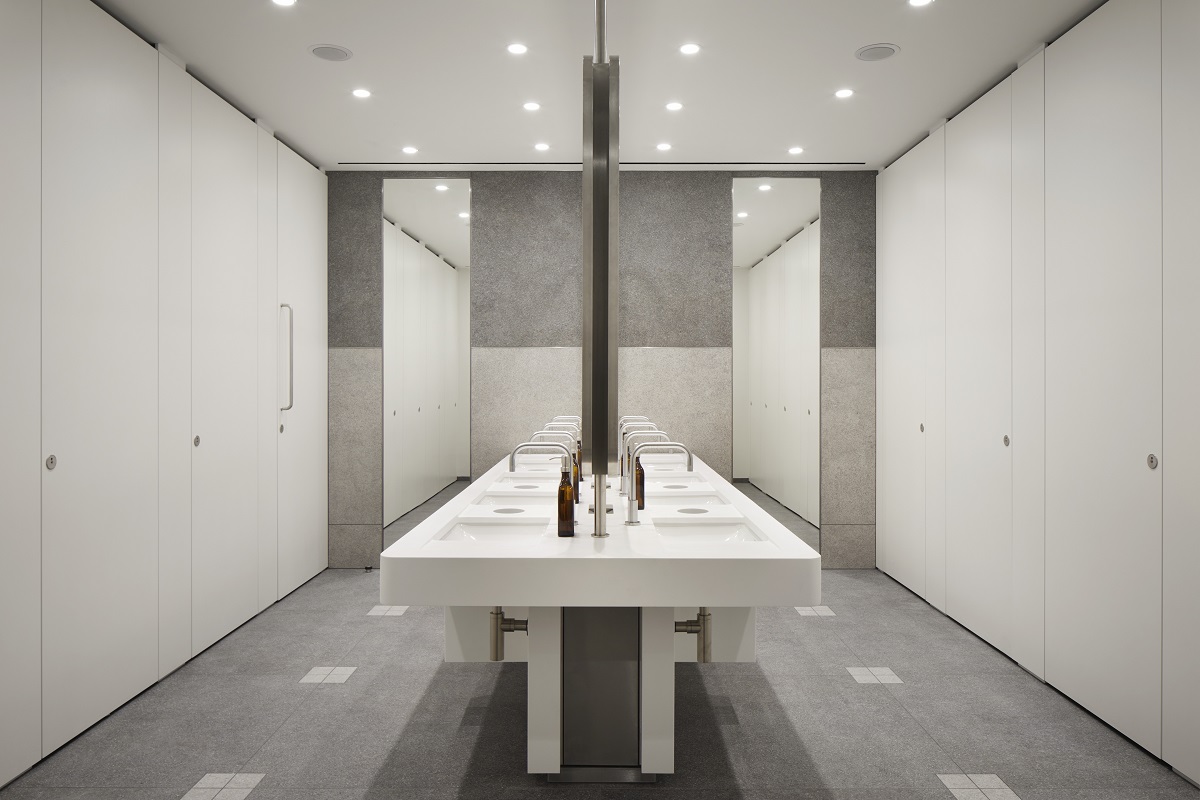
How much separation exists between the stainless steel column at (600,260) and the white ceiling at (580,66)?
1.00 metres

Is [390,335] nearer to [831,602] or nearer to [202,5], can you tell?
[202,5]

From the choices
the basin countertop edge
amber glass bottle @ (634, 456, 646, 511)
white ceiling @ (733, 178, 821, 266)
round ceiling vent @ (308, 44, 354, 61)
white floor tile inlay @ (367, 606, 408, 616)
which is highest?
round ceiling vent @ (308, 44, 354, 61)

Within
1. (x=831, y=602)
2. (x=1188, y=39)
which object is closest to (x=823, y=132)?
(x=1188, y=39)

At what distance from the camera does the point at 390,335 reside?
17.1ft

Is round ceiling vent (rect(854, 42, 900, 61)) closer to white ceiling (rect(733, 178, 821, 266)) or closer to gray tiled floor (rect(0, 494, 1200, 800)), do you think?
white ceiling (rect(733, 178, 821, 266))

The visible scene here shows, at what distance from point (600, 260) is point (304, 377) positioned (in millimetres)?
3223

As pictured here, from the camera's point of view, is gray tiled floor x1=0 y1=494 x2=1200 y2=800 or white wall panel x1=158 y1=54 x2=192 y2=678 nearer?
gray tiled floor x1=0 y1=494 x2=1200 y2=800

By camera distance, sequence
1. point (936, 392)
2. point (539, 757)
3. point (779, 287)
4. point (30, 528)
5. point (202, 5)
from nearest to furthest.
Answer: point (539, 757) < point (30, 528) < point (202, 5) < point (936, 392) < point (779, 287)

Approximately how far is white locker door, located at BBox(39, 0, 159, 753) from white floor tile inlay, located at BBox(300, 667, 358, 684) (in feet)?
1.97

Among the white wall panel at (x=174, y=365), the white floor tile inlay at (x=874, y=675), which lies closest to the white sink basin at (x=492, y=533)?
the white wall panel at (x=174, y=365)

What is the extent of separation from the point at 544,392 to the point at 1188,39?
3.65 metres

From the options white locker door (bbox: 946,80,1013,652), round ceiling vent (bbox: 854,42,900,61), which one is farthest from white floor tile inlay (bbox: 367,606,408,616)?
round ceiling vent (bbox: 854,42,900,61)

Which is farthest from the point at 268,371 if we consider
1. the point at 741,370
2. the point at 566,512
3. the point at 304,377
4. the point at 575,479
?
the point at 741,370

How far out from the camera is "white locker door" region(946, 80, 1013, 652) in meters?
3.42
